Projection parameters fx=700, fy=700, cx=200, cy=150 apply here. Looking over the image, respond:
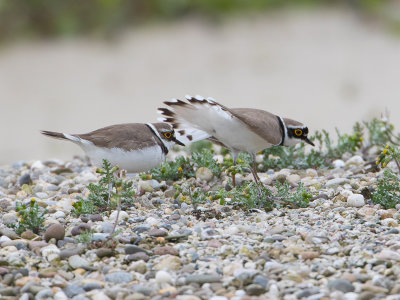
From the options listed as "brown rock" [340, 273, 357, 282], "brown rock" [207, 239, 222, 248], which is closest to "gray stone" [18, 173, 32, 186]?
"brown rock" [207, 239, 222, 248]

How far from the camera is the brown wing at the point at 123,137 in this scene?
5.09 meters

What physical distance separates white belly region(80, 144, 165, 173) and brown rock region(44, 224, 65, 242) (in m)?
0.81

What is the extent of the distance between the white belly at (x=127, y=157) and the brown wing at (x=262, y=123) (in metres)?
0.70

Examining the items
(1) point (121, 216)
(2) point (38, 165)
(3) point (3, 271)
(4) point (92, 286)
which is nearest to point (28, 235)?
(3) point (3, 271)

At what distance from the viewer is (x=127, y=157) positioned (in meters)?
5.16

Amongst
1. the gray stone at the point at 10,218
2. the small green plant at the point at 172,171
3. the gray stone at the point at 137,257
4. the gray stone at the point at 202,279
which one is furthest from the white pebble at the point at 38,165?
the gray stone at the point at 202,279

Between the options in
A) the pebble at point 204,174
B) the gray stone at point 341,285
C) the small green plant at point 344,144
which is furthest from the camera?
the small green plant at point 344,144

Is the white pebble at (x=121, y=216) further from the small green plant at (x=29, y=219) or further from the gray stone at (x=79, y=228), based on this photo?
the small green plant at (x=29, y=219)

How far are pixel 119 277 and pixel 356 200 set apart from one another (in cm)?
197

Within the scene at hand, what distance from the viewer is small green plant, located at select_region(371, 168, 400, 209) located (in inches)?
195

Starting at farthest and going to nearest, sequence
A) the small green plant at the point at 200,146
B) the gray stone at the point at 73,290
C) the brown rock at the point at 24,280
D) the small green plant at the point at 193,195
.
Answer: the small green plant at the point at 200,146, the small green plant at the point at 193,195, the brown rock at the point at 24,280, the gray stone at the point at 73,290

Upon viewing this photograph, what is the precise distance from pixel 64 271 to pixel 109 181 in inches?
33.4

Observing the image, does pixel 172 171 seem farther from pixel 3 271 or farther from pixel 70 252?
pixel 3 271

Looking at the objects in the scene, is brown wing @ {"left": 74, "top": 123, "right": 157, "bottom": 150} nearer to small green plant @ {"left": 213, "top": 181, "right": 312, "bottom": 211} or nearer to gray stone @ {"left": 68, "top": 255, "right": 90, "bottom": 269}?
small green plant @ {"left": 213, "top": 181, "right": 312, "bottom": 211}
